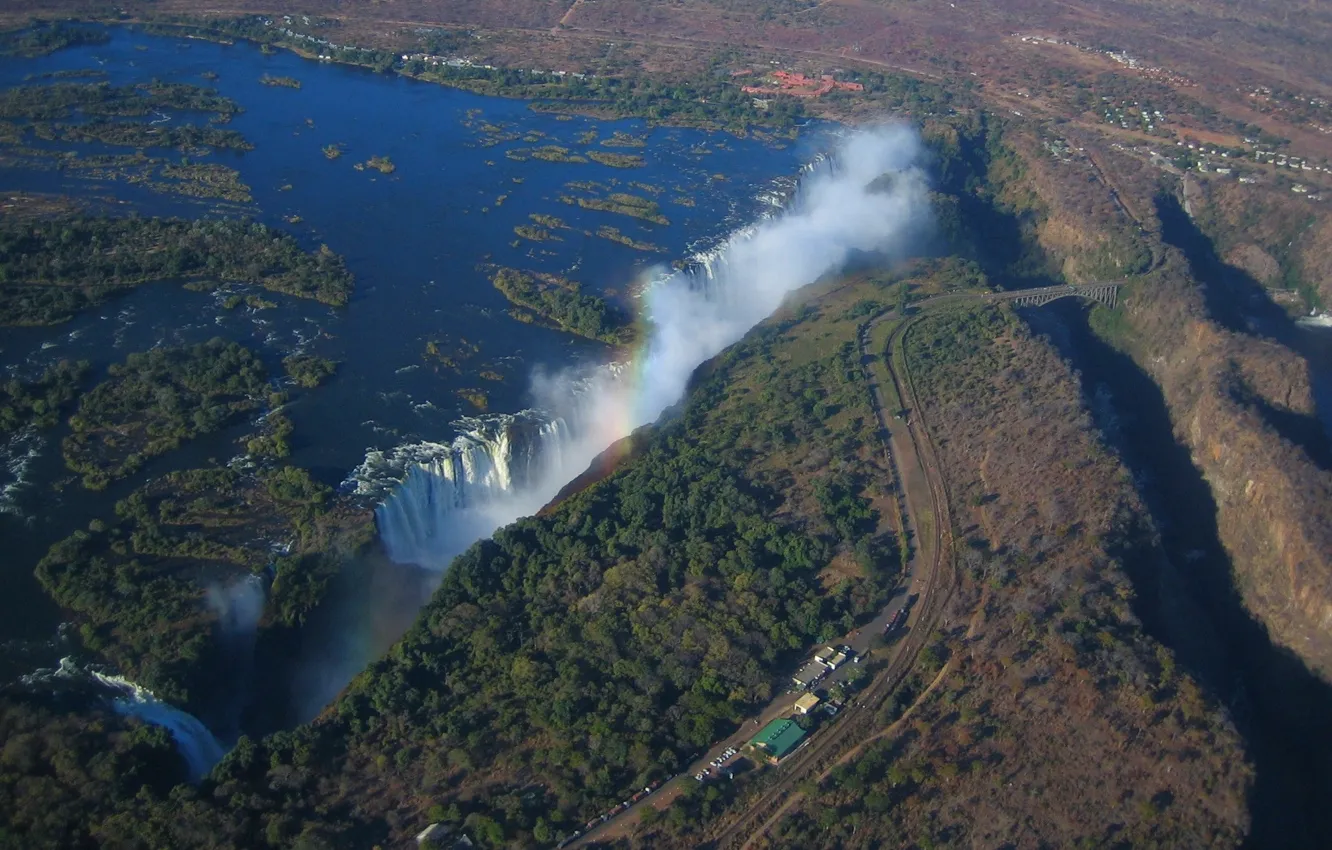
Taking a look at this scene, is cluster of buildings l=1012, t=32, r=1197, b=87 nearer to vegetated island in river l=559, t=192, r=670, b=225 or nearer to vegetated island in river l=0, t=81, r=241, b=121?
vegetated island in river l=559, t=192, r=670, b=225

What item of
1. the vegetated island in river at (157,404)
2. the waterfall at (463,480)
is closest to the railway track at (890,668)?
the waterfall at (463,480)

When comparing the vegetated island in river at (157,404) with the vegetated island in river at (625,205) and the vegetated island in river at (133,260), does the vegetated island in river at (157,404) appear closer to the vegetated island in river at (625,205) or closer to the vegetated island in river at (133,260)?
the vegetated island in river at (133,260)

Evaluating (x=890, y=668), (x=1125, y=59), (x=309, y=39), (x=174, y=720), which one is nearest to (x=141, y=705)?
(x=174, y=720)

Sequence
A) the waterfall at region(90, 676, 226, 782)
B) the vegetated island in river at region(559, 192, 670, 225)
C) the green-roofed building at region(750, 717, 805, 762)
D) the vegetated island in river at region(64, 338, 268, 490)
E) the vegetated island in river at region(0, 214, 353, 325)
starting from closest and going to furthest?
the green-roofed building at region(750, 717, 805, 762) < the waterfall at region(90, 676, 226, 782) < the vegetated island in river at region(64, 338, 268, 490) < the vegetated island in river at region(0, 214, 353, 325) < the vegetated island in river at region(559, 192, 670, 225)

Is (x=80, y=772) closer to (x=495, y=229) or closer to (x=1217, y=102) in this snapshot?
(x=495, y=229)

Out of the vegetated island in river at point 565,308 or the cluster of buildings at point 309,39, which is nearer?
the vegetated island in river at point 565,308

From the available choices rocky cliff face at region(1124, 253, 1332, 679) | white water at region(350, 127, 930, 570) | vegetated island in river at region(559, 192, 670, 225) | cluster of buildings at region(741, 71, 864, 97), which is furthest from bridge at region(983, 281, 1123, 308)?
cluster of buildings at region(741, 71, 864, 97)
